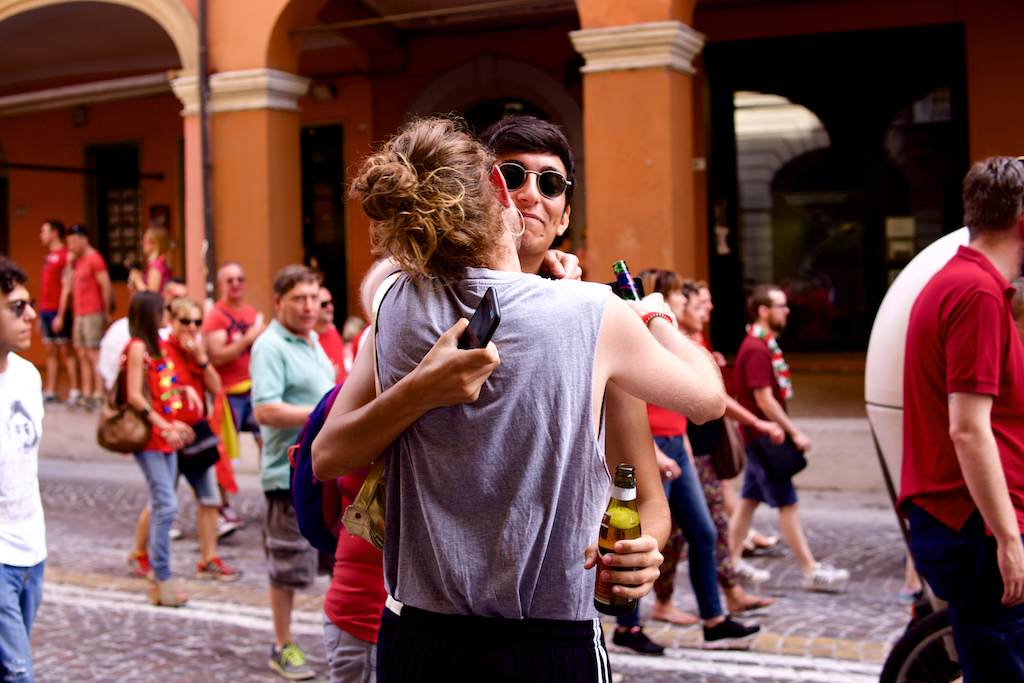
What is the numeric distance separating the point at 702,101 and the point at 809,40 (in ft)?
4.35

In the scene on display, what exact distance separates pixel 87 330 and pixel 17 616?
28.1ft

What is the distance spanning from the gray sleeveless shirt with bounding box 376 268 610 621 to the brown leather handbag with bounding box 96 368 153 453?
4.40m

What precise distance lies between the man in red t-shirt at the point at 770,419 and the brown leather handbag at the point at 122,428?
3.44 metres

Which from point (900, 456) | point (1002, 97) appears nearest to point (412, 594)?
point (900, 456)

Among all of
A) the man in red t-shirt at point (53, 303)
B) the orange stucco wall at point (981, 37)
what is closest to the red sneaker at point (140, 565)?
the man in red t-shirt at point (53, 303)

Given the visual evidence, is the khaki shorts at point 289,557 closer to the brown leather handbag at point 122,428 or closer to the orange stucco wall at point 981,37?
the brown leather handbag at point 122,428

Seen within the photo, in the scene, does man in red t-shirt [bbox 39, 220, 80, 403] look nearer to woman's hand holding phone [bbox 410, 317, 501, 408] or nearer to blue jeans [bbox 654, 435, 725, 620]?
blue jeans [bbox 654, 435, 725, 620]

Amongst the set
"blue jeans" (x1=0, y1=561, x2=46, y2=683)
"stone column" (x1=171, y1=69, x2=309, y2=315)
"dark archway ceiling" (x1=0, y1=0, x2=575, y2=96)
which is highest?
"dark archway ceiling" (x1=0, y1=0, x2=575, y2=96)

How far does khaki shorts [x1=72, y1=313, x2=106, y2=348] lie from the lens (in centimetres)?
1092

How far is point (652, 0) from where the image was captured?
8383mm

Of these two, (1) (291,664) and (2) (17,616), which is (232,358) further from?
(2) (17,616)

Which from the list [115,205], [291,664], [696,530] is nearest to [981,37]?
[696,530]

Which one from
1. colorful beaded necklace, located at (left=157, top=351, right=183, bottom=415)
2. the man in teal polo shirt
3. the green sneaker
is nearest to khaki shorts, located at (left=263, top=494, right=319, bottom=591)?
the man in teal polo shirt

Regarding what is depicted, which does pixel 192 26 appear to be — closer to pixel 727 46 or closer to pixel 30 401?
pixel 727 46
